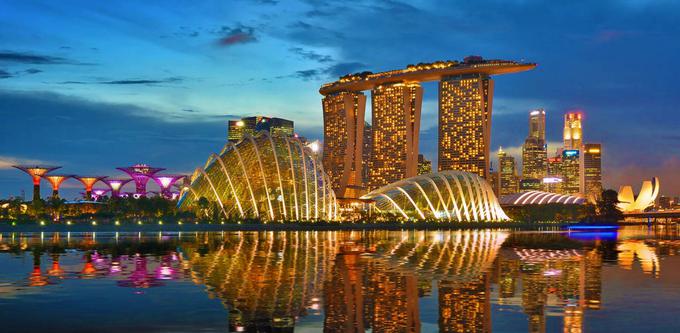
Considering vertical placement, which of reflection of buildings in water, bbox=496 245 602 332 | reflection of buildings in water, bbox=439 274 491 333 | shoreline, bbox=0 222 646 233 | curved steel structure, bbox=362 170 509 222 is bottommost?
shoreline, bbox=0 222 646 233

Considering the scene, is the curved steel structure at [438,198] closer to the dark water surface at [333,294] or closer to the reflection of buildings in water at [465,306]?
the dark water surface at [333,294]

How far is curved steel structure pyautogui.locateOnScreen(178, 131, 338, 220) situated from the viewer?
124 m

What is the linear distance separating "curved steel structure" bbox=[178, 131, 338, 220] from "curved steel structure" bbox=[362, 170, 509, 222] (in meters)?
32.8

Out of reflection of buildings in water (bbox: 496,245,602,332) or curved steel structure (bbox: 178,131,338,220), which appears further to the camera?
curved steel structure (bbox: 178,131,338,220)

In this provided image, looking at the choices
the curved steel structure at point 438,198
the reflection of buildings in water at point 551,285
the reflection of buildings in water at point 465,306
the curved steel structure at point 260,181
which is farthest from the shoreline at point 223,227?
the reflection of buildings in water at point 465,306

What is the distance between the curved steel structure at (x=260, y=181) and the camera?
12381 centimetres

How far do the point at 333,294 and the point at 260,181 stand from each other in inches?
3792

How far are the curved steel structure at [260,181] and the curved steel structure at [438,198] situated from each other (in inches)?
1292

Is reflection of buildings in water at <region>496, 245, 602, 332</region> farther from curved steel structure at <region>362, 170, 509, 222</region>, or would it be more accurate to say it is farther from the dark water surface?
curved steel structure at <region>362, 170, 509, 222</region>

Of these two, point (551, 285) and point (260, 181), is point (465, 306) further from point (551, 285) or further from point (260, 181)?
point (260, 181)

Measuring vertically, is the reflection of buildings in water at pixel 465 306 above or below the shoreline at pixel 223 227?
above

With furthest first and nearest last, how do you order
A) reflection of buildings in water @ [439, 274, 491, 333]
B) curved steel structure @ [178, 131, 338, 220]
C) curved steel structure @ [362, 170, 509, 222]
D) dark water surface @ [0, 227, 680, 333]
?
curved steel structure @ [362, 170, 509, 222] → curved steel structure @ [178, 131, 338, 220] → dark water surface @ [0, 227, 680, 333] → reflection of buildings in water @ [439, 274, 491, 333]

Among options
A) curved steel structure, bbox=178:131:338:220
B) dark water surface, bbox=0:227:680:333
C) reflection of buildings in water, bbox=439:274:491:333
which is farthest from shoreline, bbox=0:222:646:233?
reflection of buildings in water, bbox=439:274:491:333

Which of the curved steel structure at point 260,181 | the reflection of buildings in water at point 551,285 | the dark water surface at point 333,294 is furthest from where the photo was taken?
the curved steel structure at point 260,181
